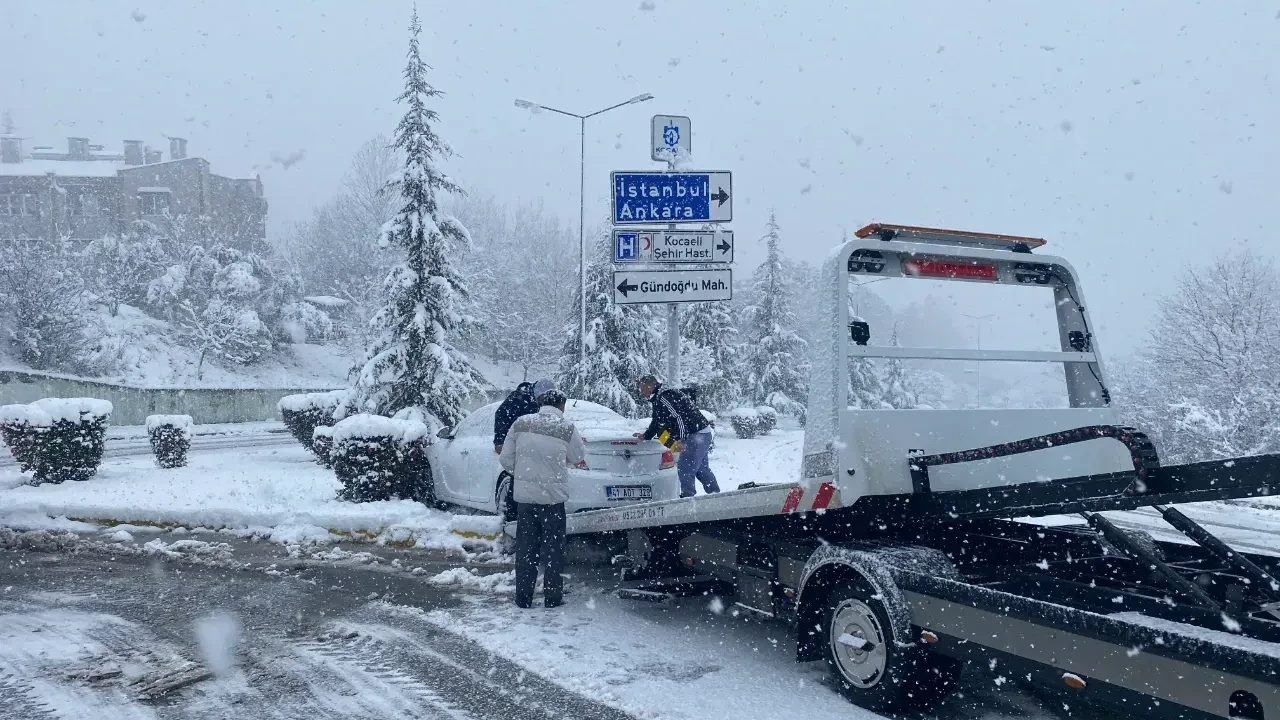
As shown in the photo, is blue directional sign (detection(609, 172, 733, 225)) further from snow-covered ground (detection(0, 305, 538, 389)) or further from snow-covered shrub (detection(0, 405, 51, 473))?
snow-covered ground (detection(0, 305, 538, 389))

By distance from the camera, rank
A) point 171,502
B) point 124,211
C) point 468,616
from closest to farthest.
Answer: point 468,616, point 171,502, point 124,211

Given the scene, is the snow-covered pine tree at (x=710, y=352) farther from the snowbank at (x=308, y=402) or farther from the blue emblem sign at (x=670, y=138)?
the blue emblem sign at (x=670, y=138)

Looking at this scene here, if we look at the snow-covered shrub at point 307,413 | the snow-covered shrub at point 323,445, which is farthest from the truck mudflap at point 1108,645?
the snow-covered shrub at point 307,413

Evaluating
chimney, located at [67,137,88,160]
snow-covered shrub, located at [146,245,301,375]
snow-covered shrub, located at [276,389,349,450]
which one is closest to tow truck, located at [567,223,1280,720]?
snow-covered shrub, located at [276,389,349,450]

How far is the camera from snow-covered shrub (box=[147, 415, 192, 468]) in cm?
1644

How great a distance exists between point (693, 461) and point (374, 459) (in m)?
4.04

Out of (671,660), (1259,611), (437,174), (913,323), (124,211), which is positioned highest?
(124,211)

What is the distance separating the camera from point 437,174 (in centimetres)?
2080

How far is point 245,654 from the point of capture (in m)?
5.66

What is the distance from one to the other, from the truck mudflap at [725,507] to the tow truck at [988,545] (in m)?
0.01

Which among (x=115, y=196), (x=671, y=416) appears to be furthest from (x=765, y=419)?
(x=115, y=196)

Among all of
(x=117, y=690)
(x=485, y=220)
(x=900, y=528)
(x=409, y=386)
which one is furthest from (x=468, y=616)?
(x=485, y=220)

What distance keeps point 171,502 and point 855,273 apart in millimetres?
9960

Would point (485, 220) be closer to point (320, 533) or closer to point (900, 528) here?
point (320, 533)
